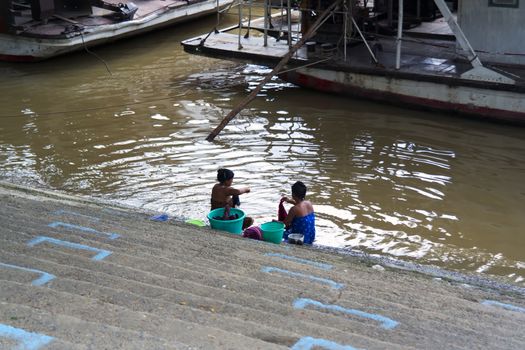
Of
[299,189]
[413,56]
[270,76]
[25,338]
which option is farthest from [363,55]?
[25,338]

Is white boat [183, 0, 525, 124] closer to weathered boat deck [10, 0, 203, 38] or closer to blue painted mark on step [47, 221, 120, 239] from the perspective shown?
weathered boat deck [10, 0, 203, 38]

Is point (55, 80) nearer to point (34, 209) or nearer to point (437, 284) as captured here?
point (34, 209)

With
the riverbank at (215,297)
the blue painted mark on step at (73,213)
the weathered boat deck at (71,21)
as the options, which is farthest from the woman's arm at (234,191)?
the weathered boat deck at (71,21)

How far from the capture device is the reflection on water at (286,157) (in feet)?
28.0

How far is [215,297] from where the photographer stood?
16.5 feet

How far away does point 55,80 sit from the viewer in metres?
15.7

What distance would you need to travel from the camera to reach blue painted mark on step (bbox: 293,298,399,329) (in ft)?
15.7

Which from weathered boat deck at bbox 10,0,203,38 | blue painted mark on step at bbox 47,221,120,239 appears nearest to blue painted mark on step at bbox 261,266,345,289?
blue painted mark on step at bbox 47,221,120,239

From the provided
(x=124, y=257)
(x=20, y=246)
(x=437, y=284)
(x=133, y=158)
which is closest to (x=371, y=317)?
(x=437, y=284)

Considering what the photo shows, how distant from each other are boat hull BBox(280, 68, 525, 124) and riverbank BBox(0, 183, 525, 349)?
5982 millimetres

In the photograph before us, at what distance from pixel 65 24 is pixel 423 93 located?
8.81 metres

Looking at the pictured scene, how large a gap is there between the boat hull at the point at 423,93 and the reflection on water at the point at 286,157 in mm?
211

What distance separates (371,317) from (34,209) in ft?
14.3

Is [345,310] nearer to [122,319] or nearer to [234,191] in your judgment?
[122,319]
